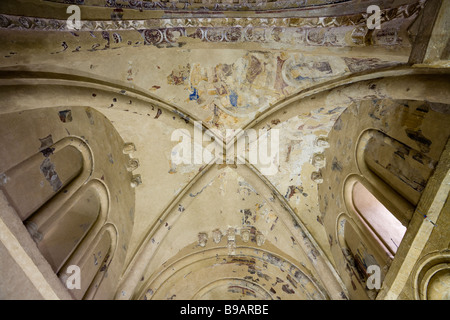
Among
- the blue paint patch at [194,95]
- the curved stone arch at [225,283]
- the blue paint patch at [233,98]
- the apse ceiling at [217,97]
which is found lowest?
the curved stone arch at [225,283]

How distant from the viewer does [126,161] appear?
6.62m

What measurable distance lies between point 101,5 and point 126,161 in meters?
3.88

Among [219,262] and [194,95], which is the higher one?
[194,95]

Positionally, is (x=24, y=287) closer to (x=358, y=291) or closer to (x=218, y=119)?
(x=218, y=119)

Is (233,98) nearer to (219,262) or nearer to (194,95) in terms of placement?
(194,95)

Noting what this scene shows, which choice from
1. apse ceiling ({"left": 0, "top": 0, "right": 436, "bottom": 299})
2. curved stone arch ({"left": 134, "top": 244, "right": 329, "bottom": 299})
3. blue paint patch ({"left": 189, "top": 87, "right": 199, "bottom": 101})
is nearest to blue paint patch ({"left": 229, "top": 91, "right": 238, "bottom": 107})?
apse ceiling ({"left": 0, "top": 0, "right": 436, "bottom": 299})

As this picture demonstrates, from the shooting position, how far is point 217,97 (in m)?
5.61

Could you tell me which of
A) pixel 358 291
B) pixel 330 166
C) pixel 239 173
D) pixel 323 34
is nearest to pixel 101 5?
pixel 323 34

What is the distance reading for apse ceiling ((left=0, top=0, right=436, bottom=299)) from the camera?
11.2ft

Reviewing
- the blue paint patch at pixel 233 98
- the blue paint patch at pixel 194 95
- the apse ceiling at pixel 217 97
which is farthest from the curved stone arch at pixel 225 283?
the blue paint patch at pixel 194 95

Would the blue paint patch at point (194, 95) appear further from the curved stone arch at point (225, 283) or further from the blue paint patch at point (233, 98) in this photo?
the curved stone arch at point (225, 283)

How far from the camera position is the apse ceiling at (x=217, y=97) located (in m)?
3.42

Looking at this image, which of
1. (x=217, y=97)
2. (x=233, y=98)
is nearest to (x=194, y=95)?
(x=217, y=97)

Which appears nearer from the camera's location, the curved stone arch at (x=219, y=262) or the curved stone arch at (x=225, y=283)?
the curved stone arch at (x=219, y=262)
